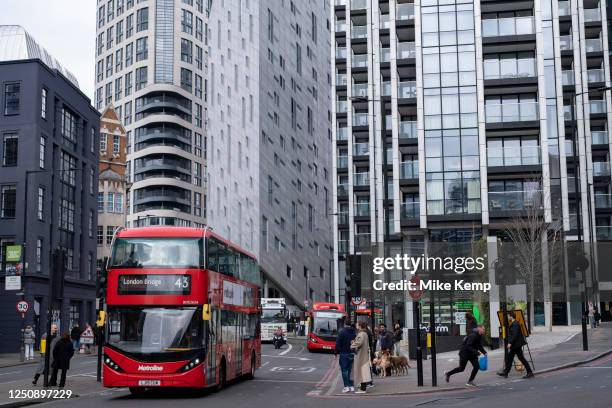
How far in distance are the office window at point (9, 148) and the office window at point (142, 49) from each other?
65.6 metres

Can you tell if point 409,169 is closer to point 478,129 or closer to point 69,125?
point 478,129

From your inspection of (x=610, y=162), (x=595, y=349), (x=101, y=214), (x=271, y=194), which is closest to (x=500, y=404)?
A: (x=595, y=349)

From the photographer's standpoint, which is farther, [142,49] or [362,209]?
[142,49]

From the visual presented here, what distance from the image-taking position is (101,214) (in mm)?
93500

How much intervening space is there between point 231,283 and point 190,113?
96.9m

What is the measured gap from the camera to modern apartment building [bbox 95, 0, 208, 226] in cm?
11156

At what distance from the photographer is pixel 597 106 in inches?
2645

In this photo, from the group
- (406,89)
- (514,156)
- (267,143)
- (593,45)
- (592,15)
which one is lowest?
(514,156)

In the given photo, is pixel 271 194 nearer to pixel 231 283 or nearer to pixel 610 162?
pixel 610 162

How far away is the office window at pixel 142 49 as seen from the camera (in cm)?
11488

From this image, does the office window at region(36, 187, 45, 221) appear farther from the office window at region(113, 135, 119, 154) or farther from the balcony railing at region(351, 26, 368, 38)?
the office window at region(113, 135, 119, 154)

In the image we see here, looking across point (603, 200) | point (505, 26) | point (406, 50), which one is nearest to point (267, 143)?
point (406, 50)

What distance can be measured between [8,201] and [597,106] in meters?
46.8

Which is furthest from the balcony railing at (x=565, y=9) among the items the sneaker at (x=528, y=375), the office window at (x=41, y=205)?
the sneaker at (x=528, y=375)
